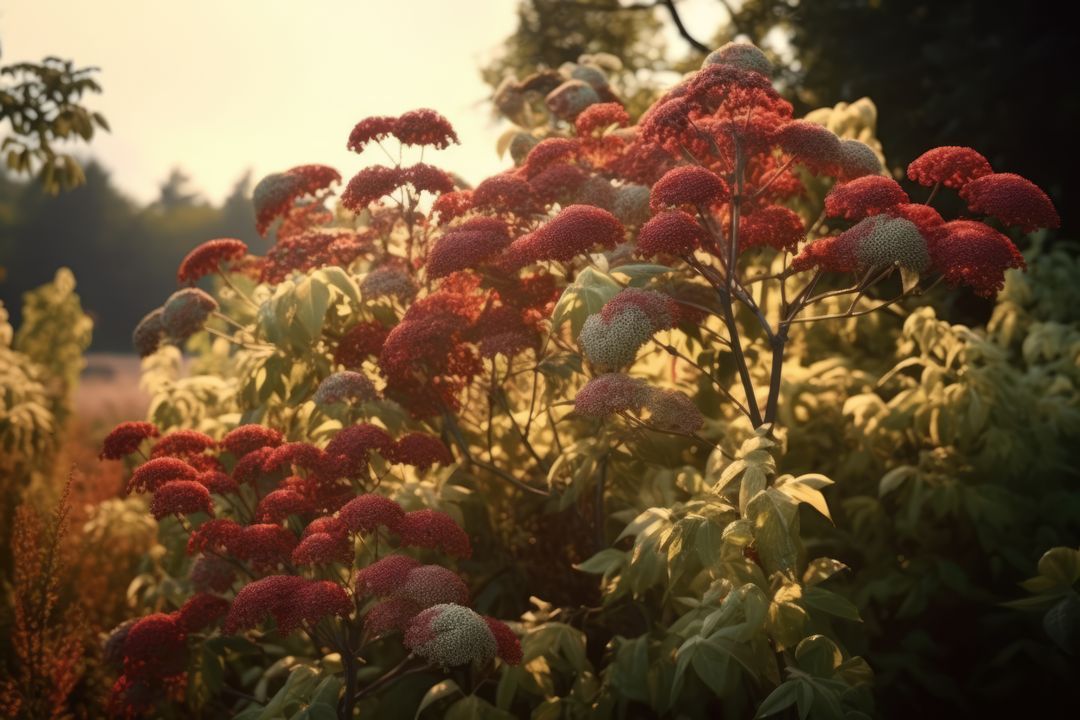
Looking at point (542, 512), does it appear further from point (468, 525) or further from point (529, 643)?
point (529, 643)

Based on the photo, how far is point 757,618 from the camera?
9.22 ft

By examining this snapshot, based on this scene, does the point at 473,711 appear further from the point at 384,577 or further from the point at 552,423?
the point at 552,423

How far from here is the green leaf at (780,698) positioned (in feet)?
8.89

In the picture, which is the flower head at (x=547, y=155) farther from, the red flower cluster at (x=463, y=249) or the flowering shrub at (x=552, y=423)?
the red flower cluster at (x=463, y=249)

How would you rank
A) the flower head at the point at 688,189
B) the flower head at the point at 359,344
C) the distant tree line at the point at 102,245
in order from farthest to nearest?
the distant tree line at the point at 102,245 < the flower head at the point at 359,344 < the flower head at the point at 688,189

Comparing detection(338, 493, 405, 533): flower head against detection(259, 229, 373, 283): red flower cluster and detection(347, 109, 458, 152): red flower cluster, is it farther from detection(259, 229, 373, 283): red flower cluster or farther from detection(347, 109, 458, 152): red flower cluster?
detection(347, 109, 458, 152): red flower cluster

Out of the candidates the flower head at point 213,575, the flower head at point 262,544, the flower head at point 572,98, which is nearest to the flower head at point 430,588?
the flower head at point 262,544

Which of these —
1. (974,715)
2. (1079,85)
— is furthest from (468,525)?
(1079,85)

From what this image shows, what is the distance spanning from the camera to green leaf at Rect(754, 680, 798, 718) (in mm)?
2709

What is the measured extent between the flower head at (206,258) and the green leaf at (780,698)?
3120mm

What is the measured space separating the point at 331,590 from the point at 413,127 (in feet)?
6.84

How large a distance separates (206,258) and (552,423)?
1.83 meters

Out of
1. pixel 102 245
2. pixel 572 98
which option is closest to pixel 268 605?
pixel 572 98

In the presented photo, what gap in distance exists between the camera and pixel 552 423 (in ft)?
13.8
